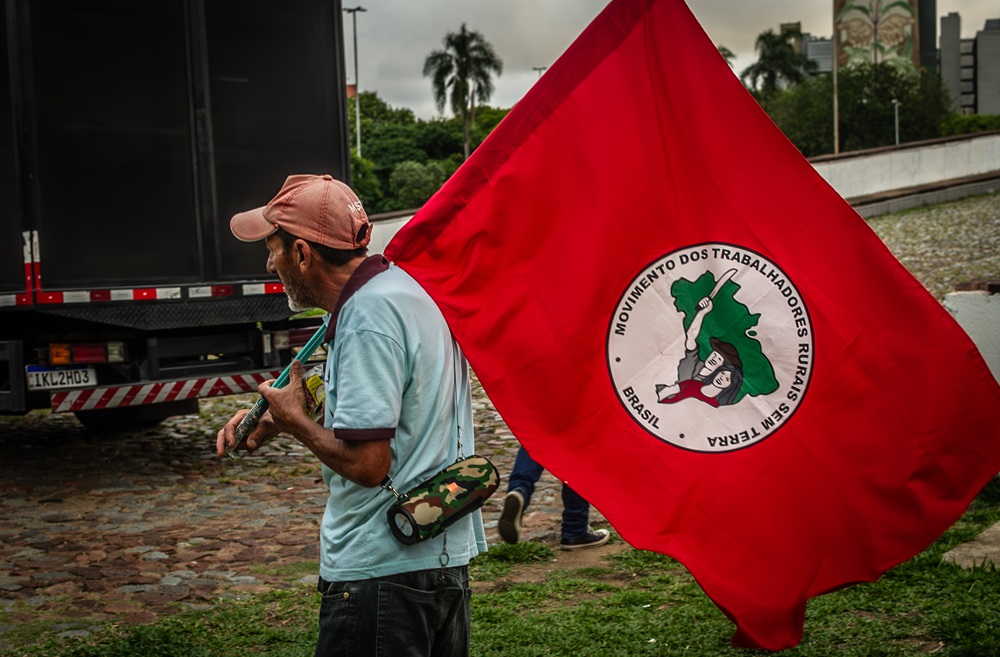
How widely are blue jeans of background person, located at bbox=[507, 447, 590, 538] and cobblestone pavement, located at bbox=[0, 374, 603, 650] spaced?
297mm

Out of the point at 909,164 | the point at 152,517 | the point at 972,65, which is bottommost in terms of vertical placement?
the point at 152,517

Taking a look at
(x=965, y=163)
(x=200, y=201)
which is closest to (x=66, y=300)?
(x=200, y=201)

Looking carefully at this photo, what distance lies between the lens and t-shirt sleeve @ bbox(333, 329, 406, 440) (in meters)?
2.75

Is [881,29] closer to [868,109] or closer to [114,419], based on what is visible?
[868,109]

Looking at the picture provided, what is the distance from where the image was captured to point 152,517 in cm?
777

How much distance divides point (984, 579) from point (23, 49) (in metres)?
6.98

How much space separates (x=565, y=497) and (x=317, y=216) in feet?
12.7

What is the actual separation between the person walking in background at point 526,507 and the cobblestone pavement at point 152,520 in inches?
11.0

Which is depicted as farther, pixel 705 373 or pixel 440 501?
pixel 705 373

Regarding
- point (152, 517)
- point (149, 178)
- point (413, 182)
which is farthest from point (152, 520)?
point (413, 182)

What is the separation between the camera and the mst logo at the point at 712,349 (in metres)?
3.62

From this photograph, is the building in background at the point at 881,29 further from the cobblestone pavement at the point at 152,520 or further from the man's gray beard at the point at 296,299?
the man's gray beard at the point at 296,299

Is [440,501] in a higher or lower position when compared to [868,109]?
lower

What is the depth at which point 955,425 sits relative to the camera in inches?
145
